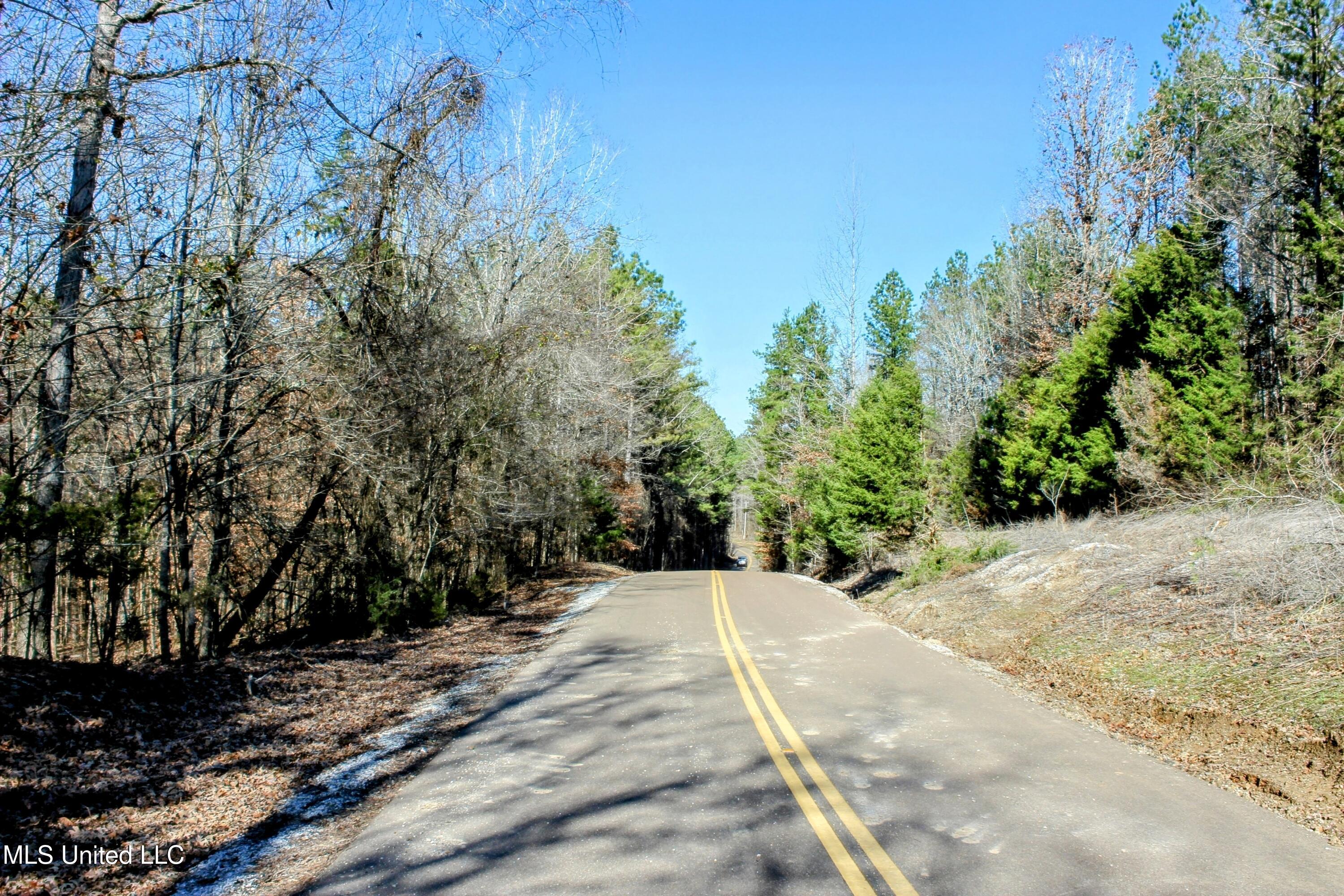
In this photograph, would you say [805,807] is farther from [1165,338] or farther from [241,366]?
[1165,338]

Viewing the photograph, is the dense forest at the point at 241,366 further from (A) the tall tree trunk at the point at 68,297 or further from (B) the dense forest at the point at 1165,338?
(B) the dense forest at the point at 1165,338

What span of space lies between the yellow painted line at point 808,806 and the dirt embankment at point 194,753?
270cm

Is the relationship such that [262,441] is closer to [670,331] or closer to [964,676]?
[964,676]

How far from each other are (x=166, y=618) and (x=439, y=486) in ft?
19.0

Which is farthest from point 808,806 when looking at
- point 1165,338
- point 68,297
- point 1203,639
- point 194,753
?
point 1165,338

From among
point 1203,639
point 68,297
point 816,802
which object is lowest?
point 816,802

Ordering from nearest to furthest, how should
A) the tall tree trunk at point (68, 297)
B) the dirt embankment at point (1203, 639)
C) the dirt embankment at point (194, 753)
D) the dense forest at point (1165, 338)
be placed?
the dirt embankment at point (194, 753)
the dirt embankment at point (1203, 639)
the tall tree trunk at point (68, 297)
the dense forest at point (1165, 338)

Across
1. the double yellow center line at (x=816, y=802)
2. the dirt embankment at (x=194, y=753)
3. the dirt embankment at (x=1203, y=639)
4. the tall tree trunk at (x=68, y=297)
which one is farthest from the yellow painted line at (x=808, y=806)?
the tall tree trunk at (x=68, y=297)

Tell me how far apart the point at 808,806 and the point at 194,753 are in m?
4.56

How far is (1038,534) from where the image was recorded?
18.6 metres

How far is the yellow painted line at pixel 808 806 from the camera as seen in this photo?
4.09 metres

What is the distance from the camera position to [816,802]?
5211 millimetres

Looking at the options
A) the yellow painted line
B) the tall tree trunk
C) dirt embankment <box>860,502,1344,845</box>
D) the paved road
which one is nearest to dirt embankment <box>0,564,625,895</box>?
the paved road

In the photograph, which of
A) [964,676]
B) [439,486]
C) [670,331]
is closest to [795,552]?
[670,331]
